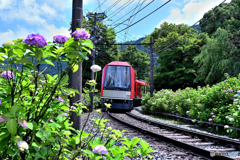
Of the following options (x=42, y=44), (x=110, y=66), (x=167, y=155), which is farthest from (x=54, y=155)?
(x=110, y=66)

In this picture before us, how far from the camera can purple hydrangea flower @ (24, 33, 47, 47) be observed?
138 centimetres

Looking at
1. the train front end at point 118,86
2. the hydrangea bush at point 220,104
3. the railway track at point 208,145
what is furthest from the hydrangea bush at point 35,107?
the train front end at point 118,86

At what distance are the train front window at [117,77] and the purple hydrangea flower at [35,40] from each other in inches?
508

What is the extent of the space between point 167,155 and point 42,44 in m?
3.84

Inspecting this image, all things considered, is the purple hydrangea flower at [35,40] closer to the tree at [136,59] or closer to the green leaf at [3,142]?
the green leaf at [3,142]

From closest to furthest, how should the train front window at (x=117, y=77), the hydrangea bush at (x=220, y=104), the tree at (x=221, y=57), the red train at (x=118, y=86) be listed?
the hydrangea bush at (x=220, y=104) → the red train at (x=118, y=86) → the train front window at (x=117, y=77) → the tree at (x=221, y=57)

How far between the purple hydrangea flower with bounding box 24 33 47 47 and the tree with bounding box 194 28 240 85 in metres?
19.3

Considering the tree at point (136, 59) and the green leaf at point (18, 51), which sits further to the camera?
the tree at point (136, 59)

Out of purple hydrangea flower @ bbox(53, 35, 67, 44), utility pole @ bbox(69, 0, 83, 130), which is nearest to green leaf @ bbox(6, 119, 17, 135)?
purple hydrangea flower @ bbox(53, 35, 67, 44)

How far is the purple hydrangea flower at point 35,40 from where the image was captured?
138 centimetres

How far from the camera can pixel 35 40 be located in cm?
138

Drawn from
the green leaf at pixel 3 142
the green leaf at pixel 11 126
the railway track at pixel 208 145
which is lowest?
Answer: the railway track at pixel 208 145

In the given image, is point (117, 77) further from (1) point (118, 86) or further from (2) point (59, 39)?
(2) point (59, 39)

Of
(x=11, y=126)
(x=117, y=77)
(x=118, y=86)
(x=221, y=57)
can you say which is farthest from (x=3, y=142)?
(x=221, y=57)
